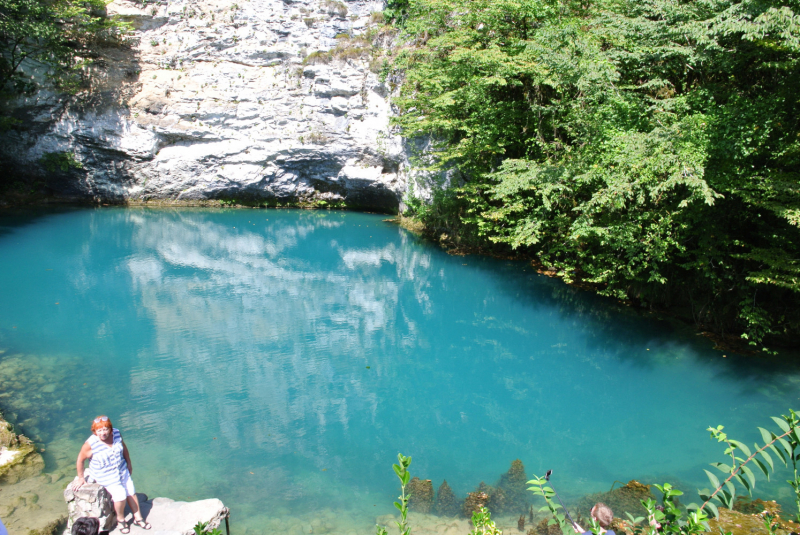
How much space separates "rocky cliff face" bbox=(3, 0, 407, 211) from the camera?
64.5 ft

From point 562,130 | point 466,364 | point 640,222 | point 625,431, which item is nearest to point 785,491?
point 625,431

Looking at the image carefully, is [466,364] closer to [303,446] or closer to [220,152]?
[303,446]

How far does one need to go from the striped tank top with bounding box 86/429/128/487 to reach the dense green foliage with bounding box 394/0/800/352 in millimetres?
7755

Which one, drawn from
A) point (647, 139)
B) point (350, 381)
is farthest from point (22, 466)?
point (647, 139)

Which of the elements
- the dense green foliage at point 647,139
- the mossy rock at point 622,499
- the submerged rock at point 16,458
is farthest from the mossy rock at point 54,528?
the dense green foliage at point 647,139

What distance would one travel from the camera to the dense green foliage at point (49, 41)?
639 inches

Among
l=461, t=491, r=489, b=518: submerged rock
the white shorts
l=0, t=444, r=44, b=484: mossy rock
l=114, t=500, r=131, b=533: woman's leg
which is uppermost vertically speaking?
the white shorts

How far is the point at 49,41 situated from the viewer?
17.3 metres

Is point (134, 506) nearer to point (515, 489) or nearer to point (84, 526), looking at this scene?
point (84, 526)

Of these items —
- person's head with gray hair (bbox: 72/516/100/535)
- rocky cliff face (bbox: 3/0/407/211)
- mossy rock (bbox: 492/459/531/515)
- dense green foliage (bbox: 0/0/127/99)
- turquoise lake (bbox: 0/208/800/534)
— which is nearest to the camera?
person's head with gray hair (bbox: 72/516/100/535)

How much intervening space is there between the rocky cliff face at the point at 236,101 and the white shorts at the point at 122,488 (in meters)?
16.2

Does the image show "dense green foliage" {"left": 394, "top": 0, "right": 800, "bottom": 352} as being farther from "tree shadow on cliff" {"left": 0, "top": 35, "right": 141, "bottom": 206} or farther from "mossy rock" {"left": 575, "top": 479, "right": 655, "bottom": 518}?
"tree shadow on cliff" {"left": 0, "top": 35, "right": 141, "bottom": 206}

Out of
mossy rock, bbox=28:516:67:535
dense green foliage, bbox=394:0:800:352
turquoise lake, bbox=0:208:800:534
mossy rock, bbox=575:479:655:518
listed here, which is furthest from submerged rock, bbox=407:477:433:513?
dense green foliage, bbox=394:0:800:352

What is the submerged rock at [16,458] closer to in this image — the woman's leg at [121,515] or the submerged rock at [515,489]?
the woman's leg at [121,515]
